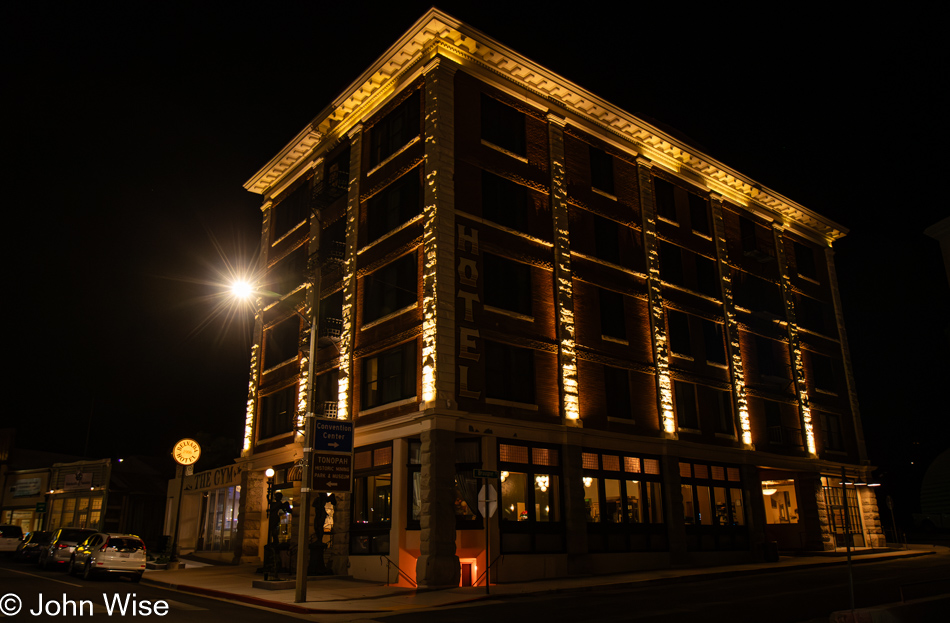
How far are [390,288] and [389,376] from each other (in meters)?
3.50

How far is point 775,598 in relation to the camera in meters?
16.5

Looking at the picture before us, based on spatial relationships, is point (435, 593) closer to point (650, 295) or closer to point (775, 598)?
point (775, 598)

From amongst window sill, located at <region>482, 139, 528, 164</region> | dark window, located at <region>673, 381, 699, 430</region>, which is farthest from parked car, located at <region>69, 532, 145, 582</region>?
dark window, located at <region>673, 381, 699, 430</region>

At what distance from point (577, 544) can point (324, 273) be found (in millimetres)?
15912

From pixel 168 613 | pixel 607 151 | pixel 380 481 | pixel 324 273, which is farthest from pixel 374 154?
pixel 168 613

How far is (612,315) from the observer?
29.9m

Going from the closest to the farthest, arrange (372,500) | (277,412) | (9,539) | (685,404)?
(372,500)
(685,404)
(277,412)
(9,539)

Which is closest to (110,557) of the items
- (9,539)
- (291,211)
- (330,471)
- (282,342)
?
(330,471)

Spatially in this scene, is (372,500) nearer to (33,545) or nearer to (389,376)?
(389,376)

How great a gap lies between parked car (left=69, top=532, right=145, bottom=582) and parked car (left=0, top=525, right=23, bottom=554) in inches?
781

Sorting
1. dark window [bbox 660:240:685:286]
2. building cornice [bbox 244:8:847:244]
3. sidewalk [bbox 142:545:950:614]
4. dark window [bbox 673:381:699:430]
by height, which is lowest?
sidewalk [bbox 142:545:950:614]

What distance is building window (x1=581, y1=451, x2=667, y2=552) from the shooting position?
26.2 meters

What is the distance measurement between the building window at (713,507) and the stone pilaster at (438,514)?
12.3 metres

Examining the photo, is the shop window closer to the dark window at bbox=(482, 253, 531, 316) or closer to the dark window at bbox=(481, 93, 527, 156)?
the dark window at bbox=(482, 253, 531, 316)
